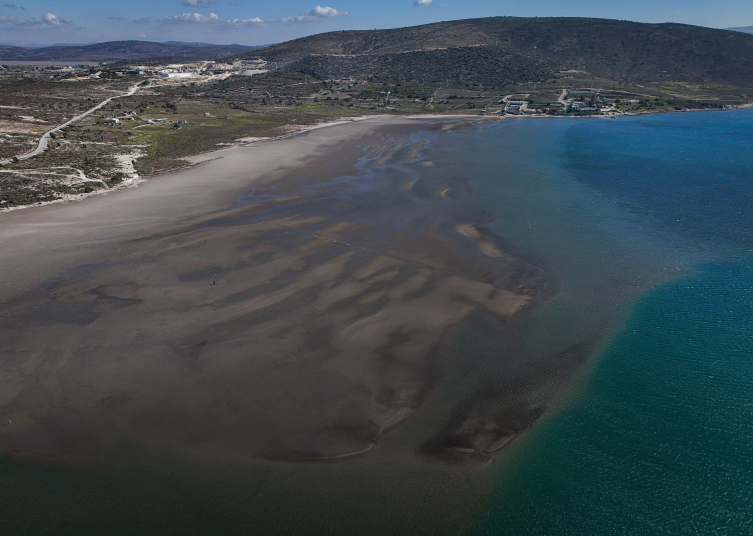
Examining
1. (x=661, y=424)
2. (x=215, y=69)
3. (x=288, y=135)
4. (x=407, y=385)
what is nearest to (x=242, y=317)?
(x=407, y=385)

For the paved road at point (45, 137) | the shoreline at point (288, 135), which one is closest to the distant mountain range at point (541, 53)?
the shoreline at point (288, 135)

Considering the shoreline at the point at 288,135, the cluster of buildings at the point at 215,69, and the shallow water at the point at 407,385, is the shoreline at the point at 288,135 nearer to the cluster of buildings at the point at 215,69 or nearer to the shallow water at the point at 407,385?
the shallow water at the point at 407,385

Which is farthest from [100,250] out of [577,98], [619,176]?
[577,98]

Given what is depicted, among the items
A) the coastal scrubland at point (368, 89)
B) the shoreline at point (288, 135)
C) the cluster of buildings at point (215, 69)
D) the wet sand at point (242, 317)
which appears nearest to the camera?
the wet sand at point (242, 317)

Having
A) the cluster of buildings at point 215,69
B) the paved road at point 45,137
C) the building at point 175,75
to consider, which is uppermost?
the cluster of buildings at point 215,69

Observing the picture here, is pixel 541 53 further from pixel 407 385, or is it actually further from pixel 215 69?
pixel 407 385

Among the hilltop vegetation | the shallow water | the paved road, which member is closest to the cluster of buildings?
the hilltop vegetation
